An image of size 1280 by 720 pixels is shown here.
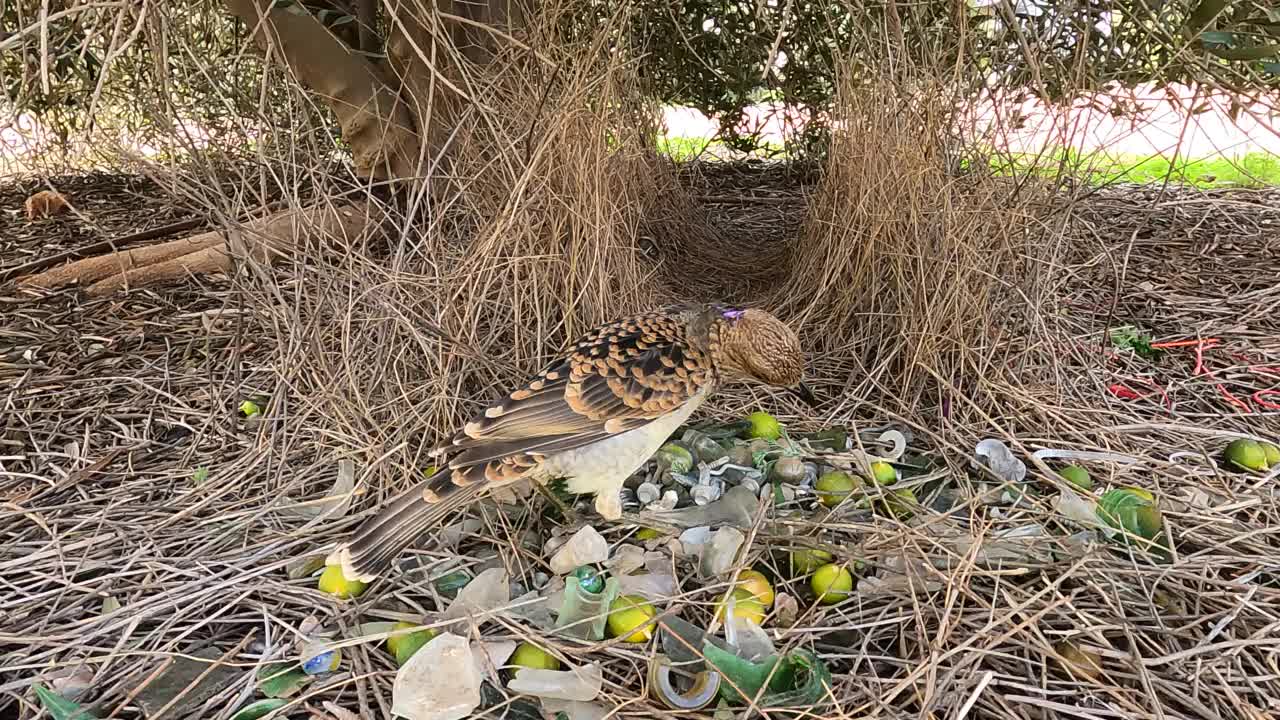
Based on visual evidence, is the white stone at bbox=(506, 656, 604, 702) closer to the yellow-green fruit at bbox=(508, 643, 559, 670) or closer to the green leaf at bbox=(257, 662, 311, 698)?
the yellow-green fruit at bbox=(508, 643, 559, 670)

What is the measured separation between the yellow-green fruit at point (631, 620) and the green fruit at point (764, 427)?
741 mm

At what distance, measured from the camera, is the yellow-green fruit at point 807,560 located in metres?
1.52

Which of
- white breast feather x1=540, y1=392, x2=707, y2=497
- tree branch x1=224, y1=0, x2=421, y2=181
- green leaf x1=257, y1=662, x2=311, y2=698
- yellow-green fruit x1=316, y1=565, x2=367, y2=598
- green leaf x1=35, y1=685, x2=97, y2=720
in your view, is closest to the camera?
green leaf x1=35, y1=685, x2=97, y2=720

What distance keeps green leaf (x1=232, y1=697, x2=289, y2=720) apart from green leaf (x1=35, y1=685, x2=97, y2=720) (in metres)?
0.24

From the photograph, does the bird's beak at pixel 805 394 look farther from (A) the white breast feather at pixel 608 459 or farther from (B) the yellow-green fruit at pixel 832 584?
(B) the yellow-green fruit at pixel 832 584

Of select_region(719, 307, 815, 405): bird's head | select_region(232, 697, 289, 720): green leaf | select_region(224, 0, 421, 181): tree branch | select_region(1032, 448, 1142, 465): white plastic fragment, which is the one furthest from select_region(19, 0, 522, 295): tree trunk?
select_region(1032, 448, 1142, 465): white plastic fragment

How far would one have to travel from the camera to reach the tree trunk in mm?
2537

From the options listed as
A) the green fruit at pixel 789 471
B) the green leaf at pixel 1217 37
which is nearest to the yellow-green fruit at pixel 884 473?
the green fruit at pixel 789 471

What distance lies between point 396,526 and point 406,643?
0.26 metres

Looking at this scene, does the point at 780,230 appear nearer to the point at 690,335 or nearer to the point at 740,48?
the point at 740,48

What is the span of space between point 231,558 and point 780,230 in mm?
3527

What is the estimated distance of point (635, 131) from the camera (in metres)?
3.05

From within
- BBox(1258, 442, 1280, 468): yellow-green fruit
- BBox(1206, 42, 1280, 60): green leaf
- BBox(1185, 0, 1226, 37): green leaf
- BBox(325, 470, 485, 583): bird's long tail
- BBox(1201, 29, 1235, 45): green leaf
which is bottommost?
BBox(1258, 442, 1280, 468): yellow-green fruit

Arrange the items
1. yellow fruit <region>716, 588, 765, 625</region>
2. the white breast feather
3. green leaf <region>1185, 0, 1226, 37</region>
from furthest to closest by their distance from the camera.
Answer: green leaf <region>1185, 0, 1226, 37</region>, the white breast feather, yellow fruit <region>716, 588, 765, 625</region>
